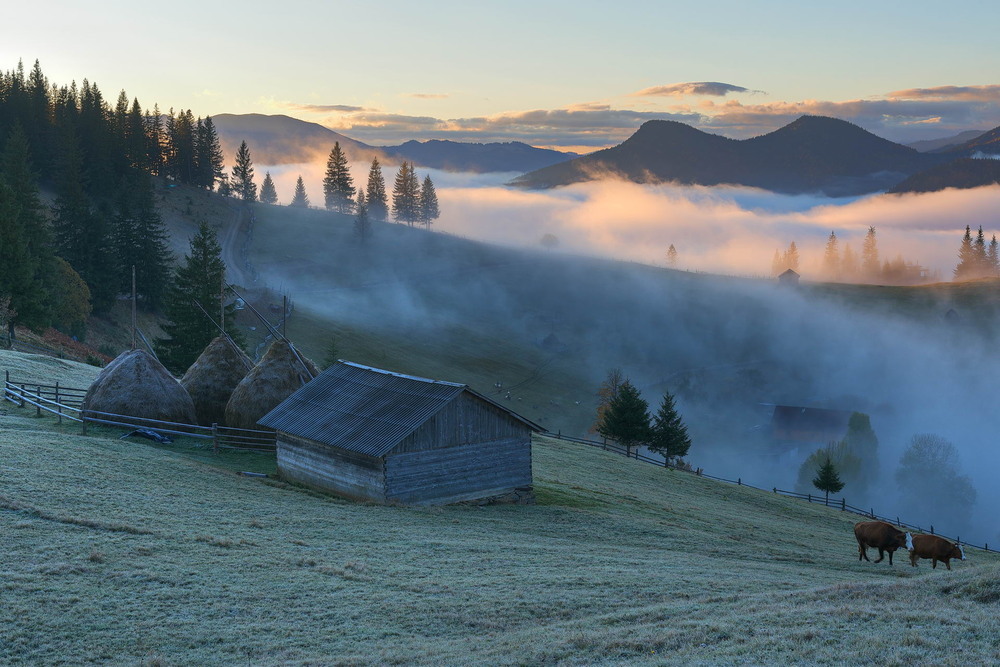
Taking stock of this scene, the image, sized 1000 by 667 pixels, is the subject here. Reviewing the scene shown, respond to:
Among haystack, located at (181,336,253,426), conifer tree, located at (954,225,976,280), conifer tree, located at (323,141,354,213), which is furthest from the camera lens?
conifer tree, located at (954,225,976,280)

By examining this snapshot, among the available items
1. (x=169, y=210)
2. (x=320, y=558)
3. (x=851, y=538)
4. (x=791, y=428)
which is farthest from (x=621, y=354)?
(x=320, y=558)

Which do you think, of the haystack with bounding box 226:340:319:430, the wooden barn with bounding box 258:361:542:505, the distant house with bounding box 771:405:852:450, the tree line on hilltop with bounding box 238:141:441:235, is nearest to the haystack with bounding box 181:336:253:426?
the haystack with bounding box 226:340:319:430

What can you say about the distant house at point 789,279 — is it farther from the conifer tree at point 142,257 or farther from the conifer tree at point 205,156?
the conifer tree at point 142,257

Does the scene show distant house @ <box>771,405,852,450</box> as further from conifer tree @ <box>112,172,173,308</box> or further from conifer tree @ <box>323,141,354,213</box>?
conifer tree @ <box>323,141,354,213</box>

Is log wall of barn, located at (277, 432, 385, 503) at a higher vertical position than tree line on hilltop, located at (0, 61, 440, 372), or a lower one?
lower

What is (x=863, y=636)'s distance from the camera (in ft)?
40.8

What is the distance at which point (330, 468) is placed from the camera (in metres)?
30.1

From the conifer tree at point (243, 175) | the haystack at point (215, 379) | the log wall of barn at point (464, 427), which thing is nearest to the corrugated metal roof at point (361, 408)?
the log wall of barn at point (464, 427)

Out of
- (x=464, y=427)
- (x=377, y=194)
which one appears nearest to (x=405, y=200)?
(x=377, y=194)

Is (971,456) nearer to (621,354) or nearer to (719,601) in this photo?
(621,354)

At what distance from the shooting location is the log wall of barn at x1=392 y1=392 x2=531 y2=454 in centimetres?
2892

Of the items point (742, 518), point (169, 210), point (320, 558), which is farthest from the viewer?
point (169, 210)

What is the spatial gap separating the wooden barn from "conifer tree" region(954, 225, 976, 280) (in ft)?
607

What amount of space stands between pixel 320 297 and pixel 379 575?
96.6 meters
